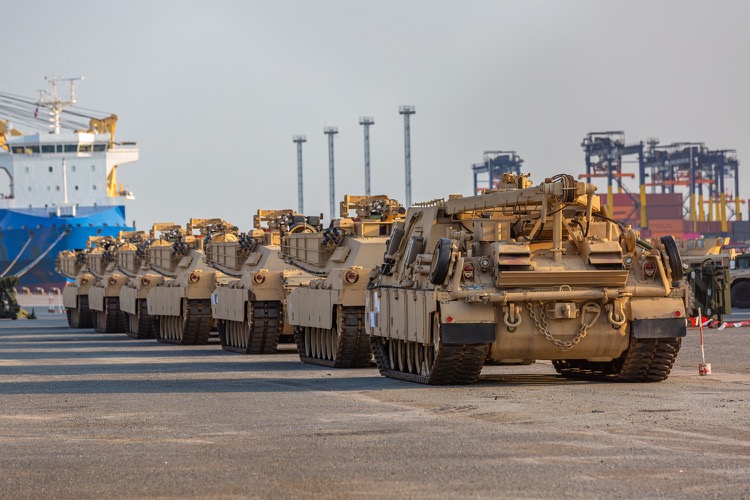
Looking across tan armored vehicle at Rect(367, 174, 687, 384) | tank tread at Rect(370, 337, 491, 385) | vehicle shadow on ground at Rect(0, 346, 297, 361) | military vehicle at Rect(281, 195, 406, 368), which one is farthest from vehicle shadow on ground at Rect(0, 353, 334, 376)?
tank tread at Rect(370, 337, 491, 385)

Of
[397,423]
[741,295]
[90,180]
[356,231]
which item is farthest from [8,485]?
[90,180]

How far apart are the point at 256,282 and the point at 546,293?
12.1 metres

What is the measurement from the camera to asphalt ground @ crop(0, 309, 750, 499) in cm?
1162

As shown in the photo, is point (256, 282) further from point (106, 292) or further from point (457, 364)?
point (106, 292)

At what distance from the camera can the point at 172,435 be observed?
15.1m

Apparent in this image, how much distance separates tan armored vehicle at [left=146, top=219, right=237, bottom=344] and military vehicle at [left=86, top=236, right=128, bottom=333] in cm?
311

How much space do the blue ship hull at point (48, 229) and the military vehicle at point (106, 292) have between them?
3872cm

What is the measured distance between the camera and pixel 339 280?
26.2 metres

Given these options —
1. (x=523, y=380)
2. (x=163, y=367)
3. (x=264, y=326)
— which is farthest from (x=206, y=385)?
(x=264, y=326)

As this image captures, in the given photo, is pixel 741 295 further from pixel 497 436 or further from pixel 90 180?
pixel 90 180

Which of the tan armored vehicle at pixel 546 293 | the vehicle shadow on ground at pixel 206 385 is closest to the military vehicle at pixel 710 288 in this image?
the vehicle shadow on ground at pixel 206 385

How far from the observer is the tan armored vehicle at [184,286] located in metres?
37.3

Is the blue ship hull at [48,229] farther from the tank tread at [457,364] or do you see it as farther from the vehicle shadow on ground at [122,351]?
the tank tread at [457,364]

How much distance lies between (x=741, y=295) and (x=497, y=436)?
36.9m
